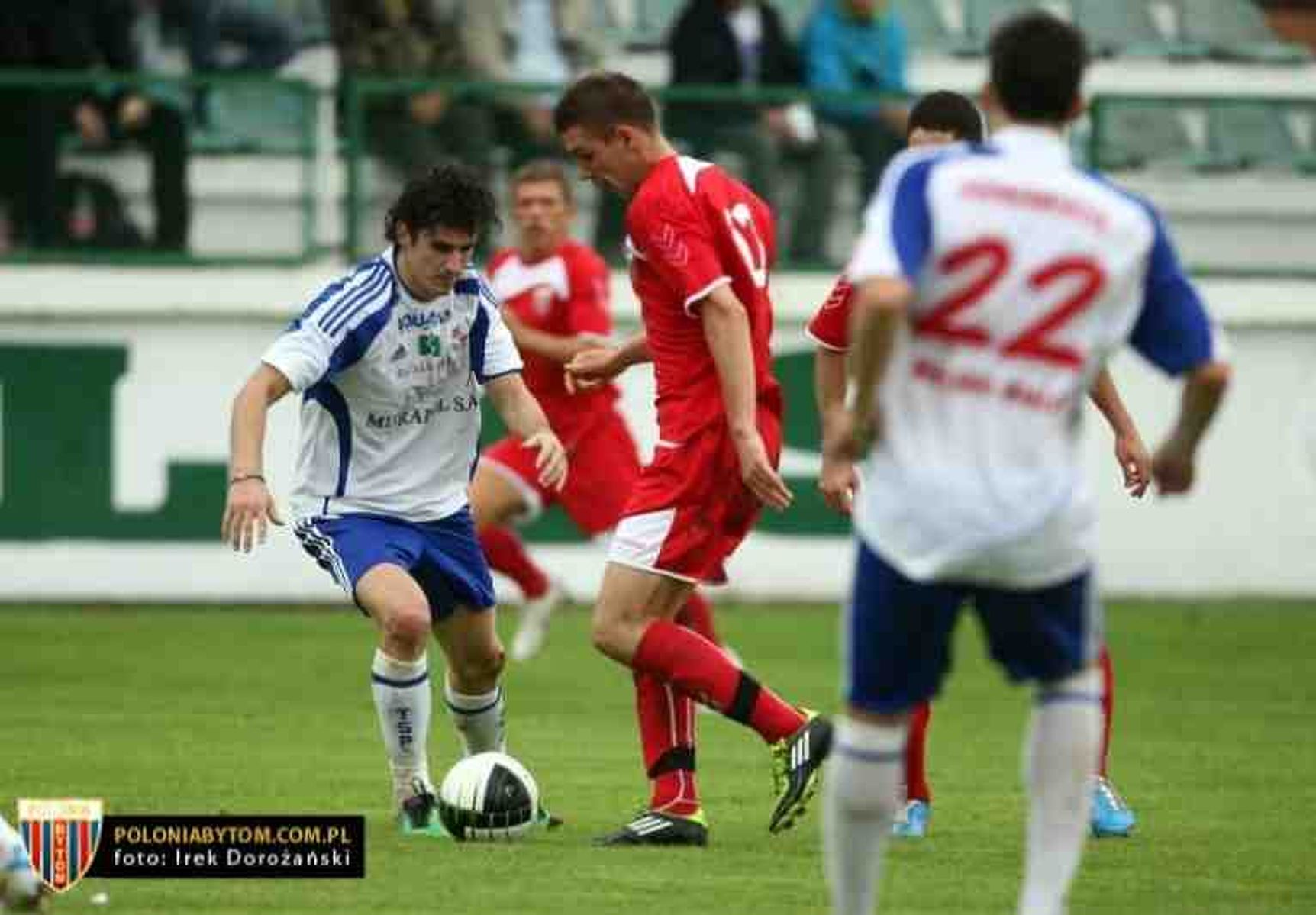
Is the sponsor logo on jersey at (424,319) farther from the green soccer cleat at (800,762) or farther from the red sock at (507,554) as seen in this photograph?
the red sock at (507,554)

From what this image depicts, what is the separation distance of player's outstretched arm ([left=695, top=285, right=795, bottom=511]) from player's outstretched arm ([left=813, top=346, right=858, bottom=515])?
15 cm

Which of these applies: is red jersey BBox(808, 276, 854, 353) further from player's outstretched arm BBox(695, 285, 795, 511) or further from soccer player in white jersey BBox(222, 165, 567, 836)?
soccer player in white jersey BBox(222, 165, 567, 836)

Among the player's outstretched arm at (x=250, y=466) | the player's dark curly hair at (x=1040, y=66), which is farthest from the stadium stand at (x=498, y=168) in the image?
the player's dark curly hair at (x=1040, y=66)

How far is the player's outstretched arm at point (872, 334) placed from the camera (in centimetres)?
616

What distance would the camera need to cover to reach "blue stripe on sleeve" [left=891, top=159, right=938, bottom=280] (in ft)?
20.7

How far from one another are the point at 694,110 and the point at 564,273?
3.36m

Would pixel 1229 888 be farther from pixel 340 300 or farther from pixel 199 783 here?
pixel 199 783

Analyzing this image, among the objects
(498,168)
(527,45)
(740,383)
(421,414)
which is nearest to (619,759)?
(421,414)

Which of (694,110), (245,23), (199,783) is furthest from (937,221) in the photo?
(245,23)

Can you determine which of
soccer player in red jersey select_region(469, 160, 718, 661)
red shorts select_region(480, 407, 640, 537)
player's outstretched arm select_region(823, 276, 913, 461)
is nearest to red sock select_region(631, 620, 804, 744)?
player's outstretched arm select_region(823, 276, 913, 461)

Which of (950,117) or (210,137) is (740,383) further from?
(210,137)

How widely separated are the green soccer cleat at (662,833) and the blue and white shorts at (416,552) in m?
0.80

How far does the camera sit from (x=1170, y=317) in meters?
6.66

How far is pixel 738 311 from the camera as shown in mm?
8711
